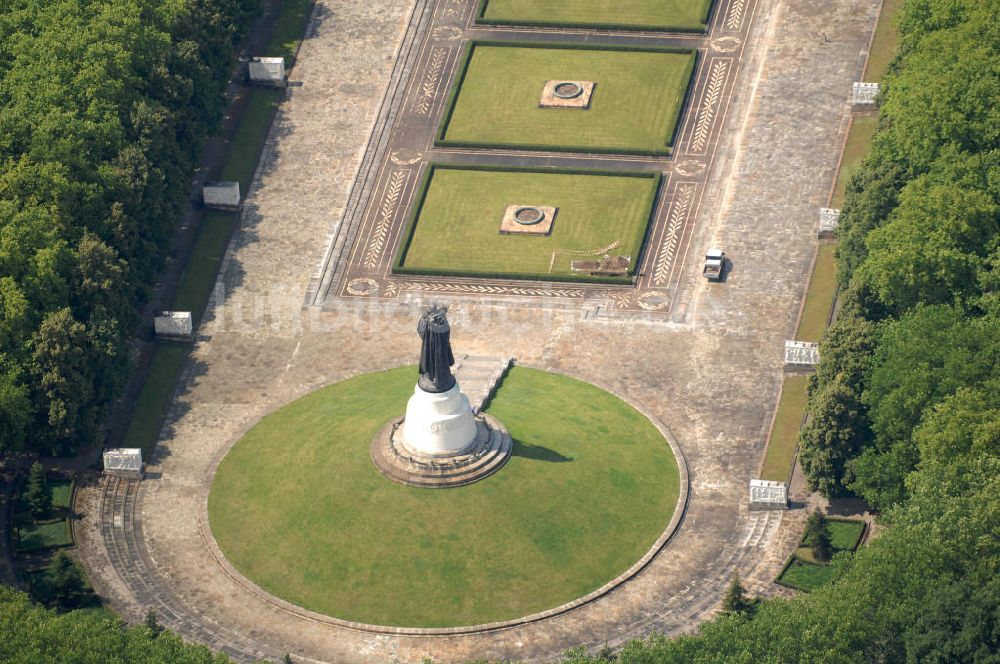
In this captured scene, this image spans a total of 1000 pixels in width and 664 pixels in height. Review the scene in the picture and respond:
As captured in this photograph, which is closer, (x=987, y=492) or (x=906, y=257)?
(x=987, y=492)

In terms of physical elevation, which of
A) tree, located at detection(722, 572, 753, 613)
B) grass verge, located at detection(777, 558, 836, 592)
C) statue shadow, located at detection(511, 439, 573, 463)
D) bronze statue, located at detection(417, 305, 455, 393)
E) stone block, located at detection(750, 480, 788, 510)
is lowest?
tree, located at detection(722, 572, 753, 613)

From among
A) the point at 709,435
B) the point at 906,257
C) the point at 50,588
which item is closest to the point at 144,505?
the point at 50,588

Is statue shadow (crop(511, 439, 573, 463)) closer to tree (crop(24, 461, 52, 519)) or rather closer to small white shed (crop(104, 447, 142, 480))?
small white shed (crop(104, 447, 142, 480))

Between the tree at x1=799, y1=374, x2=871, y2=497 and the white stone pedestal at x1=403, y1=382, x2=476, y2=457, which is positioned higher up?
the tree at x1=799, y1=374, x2=871, y2=497

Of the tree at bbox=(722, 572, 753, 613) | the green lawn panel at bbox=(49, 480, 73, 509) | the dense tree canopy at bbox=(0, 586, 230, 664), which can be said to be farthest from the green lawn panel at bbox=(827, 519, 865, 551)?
the green lawn panel at bbox=(49, 480, 73, 509)

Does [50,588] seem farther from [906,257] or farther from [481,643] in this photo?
[906,257]

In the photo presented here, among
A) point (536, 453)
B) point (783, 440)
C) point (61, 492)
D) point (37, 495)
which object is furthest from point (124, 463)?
point (783, 440)
